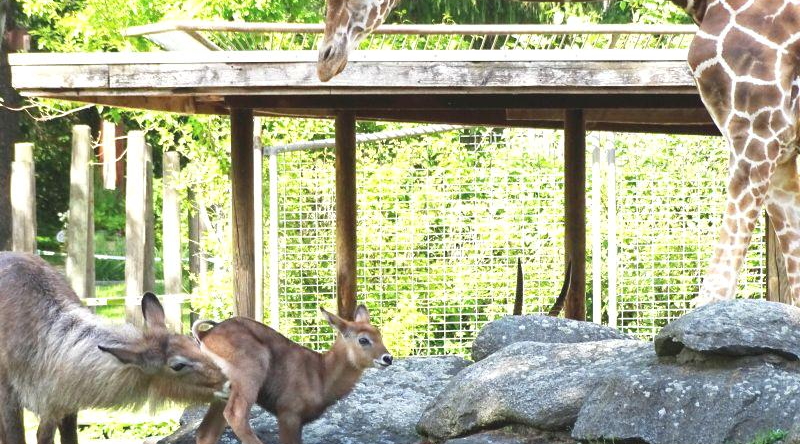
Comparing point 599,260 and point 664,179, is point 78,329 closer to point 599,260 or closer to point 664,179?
point 599,260

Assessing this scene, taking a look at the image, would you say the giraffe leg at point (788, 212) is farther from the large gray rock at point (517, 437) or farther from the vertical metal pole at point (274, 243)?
the vertical metal pole at point (274, 243)

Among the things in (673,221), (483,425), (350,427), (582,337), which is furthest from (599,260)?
(483,425)

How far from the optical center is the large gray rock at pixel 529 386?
271 inches

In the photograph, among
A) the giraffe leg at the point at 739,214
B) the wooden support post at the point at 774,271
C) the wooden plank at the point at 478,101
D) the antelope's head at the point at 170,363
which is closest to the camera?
the giraffe leg at the point at 739,214

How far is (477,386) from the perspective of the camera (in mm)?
7449

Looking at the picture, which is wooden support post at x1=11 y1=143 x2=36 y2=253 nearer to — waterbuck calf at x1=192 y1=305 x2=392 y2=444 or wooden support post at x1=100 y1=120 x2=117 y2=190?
wooden support post at x1=100 y1=120 x2=117 y2=190

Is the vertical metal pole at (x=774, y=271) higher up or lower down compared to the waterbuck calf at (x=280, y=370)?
higher up

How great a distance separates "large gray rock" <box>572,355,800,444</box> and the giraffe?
0.43 m

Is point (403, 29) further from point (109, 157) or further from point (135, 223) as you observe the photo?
point (109, 157)

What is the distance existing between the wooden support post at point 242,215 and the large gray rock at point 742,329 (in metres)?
3.72

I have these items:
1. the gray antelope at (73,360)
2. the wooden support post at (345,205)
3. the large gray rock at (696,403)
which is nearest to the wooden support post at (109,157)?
the wooden support post at (345,205)

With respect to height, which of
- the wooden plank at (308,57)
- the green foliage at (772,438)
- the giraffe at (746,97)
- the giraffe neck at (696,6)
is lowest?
the green foliage at (772,438)

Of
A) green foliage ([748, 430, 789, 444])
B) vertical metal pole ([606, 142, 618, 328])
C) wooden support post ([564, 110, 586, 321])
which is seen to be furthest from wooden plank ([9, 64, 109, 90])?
vertical metal pole ([606, 142, 618, 328])

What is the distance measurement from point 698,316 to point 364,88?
2.79 meters
